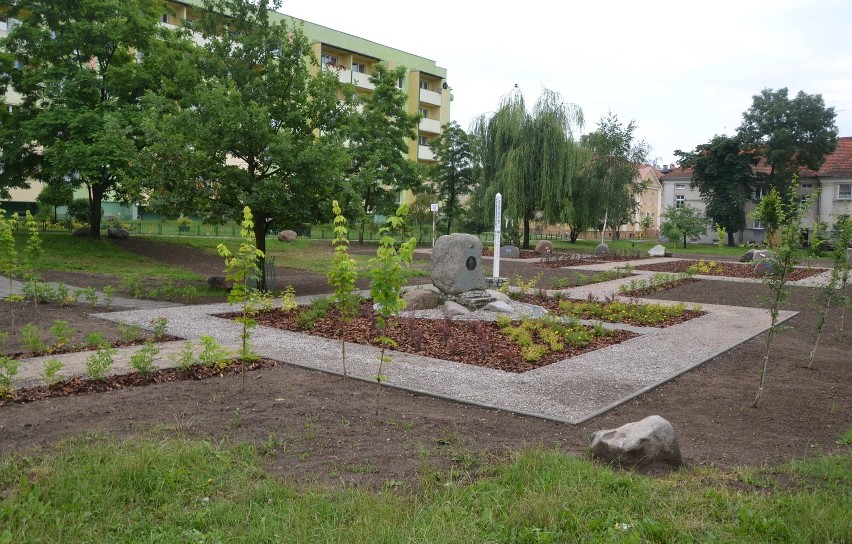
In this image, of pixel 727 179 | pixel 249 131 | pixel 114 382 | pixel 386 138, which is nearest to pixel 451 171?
pixel 386 138

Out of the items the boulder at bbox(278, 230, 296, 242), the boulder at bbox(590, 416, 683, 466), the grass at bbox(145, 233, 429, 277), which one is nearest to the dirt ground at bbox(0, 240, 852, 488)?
the boulder at bbox(590, 416, 683, 466)

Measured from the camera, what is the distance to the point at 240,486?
4223 millimetres

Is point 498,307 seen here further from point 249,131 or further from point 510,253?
point 510,253

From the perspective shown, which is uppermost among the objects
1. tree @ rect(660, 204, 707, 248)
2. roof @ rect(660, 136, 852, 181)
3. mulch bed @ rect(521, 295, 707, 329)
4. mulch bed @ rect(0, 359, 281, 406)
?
roof @ rect(660, 136, 852, 181)

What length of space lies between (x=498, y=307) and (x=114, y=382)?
7916 millimetres

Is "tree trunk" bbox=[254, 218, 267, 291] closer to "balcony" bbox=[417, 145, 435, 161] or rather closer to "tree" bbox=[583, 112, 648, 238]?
"tree" bbox=[583, 112, 648, 238]

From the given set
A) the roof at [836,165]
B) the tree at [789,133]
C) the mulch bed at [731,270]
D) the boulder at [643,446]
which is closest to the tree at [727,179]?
the tree at [789,133]

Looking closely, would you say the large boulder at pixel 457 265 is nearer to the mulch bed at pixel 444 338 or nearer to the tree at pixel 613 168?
the mulch bed at pixel 444 338

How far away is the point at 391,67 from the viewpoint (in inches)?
2153

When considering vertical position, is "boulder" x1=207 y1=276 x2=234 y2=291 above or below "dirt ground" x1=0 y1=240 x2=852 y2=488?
above

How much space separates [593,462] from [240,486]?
2.42 metres

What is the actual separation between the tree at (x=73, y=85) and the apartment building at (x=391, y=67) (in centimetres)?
1812

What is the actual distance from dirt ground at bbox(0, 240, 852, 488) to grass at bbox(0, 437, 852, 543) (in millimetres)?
374

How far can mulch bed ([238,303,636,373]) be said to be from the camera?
349 inches
